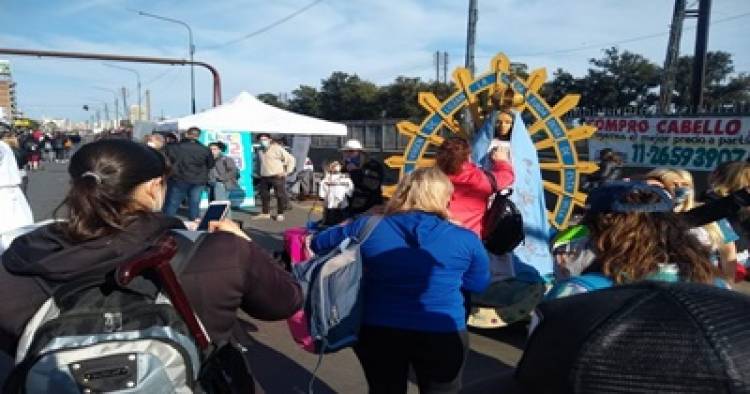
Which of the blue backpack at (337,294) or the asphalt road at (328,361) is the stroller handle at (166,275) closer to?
the blue backpack at (337,294)

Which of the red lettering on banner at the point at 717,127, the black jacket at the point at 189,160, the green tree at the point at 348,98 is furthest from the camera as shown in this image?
the green tree at the point at 348,98

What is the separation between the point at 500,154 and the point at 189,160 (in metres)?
6.30

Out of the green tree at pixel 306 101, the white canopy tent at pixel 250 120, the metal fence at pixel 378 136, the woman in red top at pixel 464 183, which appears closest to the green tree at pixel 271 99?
the green tree at pixel 306 101

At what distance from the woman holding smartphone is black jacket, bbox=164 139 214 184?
26.8 ft

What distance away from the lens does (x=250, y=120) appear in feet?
38.4

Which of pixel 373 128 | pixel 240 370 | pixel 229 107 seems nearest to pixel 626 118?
pixel 229 107

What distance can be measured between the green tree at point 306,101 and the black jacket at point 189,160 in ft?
164

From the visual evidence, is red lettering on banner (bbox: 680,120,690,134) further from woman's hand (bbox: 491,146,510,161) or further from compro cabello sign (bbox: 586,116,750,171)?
woman's hand (bbox: 491,146,510,161)

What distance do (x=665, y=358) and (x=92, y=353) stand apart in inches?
47.1

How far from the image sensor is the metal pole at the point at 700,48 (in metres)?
13.3

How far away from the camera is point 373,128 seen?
A: 19.8 meters

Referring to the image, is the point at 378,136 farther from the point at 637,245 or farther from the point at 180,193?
the point at 637,245

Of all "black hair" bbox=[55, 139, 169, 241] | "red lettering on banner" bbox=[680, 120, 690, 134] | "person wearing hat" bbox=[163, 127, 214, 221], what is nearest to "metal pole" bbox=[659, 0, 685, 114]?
"red lettering on banner" bbox=[680, 120, 690, 134]

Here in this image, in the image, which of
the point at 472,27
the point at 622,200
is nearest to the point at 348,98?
the point at 472,27
